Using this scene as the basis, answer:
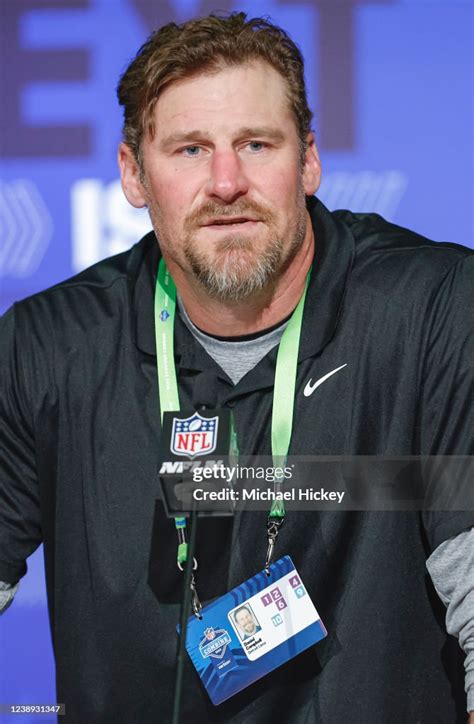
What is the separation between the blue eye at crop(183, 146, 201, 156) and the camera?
161 cm

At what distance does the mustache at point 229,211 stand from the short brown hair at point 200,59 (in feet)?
0.60

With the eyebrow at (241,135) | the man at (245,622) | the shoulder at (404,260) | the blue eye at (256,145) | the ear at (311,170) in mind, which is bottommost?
the man at (245,622)

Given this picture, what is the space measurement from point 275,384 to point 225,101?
415mm

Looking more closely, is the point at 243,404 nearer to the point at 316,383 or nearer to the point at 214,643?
Result: the point at 316,383

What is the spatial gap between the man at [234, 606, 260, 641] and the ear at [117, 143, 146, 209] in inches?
26.4

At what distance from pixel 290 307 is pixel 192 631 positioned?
0.51 metres

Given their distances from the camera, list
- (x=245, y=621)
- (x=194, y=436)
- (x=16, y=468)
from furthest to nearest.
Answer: (x=16, y=468)
(x=245, y=621)
(x=194, y=436)

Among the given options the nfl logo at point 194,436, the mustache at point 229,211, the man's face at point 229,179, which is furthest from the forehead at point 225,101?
the nfl logo at point 194,436

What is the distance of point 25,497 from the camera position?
1735mm

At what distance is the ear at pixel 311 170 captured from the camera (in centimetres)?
174

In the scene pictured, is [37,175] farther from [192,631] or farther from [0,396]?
[192,631]

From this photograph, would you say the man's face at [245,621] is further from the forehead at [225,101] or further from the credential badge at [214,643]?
the forehead at [225,101]

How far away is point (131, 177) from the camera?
1.81m

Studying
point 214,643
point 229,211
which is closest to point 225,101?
point 229,211
